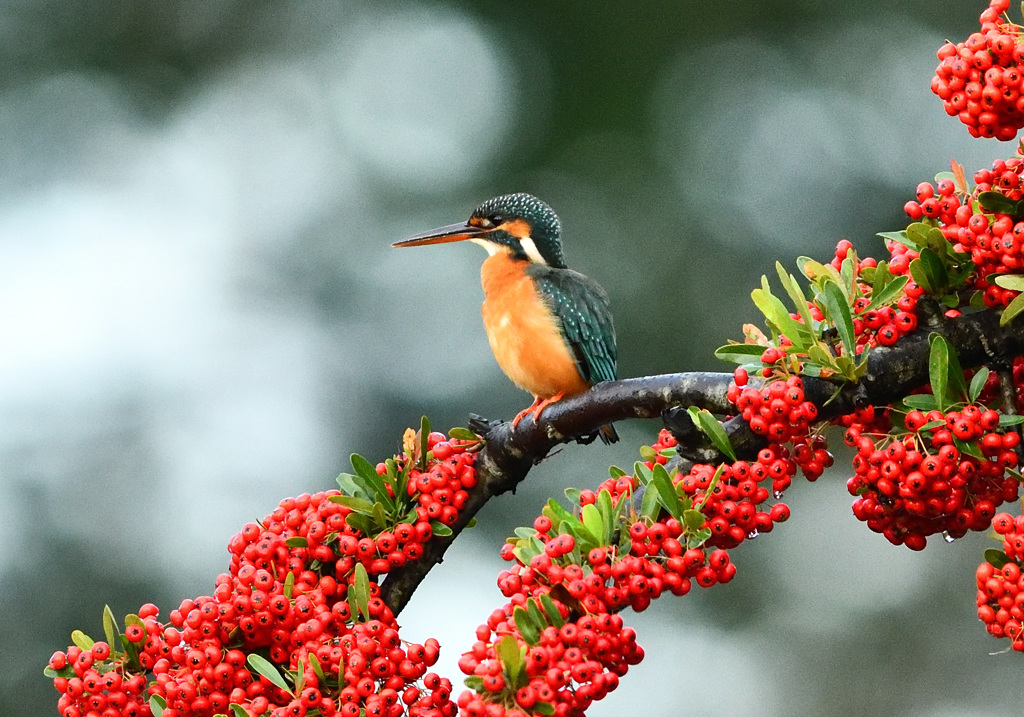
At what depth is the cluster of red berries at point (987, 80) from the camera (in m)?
1.82

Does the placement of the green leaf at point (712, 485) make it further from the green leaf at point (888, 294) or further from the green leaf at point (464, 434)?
the green leaf at point (464, 434)

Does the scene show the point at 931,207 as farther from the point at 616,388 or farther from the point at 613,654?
the point at 613,654

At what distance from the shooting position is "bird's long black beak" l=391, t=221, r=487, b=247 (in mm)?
3227

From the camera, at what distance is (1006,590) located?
5.82 feet

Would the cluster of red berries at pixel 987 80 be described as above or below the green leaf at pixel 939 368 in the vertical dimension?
above

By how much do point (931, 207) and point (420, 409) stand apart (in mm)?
4937

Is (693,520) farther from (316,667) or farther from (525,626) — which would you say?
(316,667)

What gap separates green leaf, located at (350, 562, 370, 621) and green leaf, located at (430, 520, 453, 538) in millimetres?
172

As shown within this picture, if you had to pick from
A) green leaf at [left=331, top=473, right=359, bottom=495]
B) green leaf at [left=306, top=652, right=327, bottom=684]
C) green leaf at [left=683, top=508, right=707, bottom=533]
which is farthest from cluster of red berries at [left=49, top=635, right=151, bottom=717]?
green leaf at [left=683, top=508, right=707, bottom=533]

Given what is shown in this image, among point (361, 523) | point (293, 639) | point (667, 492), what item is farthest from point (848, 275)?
point (293, 639)

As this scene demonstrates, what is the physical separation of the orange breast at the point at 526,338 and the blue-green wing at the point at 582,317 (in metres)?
0.02

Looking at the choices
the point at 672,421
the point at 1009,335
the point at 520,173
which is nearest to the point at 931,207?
the point at 1009,335

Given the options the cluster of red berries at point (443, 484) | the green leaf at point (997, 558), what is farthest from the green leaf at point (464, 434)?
the green leaf at point (997, 558)

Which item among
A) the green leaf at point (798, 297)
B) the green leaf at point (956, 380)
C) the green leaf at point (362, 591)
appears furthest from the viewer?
the green leaf at point (362, 591)
